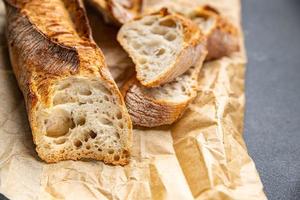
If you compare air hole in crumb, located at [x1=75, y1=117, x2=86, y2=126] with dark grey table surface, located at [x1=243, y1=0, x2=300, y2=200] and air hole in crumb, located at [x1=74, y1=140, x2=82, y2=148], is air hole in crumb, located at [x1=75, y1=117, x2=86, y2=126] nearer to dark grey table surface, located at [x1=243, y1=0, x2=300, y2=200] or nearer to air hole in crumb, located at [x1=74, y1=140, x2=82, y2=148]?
air hole in crumb, located at [x1=74, y1=140, x2=82, y2=148]

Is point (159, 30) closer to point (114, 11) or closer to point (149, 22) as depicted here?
point (149, 22)

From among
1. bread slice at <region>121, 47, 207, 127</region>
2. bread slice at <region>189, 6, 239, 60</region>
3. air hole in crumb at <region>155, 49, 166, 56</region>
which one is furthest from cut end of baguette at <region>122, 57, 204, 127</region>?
bread slice at <region>189, 6, 239, 60</region>

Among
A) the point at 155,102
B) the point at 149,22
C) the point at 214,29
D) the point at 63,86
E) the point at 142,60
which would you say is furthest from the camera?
the point at 214,29

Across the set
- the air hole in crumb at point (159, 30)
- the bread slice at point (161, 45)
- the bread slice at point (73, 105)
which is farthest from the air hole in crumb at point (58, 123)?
the air hole in crumb at point (159, 30)

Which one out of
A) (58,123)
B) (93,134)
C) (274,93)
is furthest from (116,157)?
(274,93)

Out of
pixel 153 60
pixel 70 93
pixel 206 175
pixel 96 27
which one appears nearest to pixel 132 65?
pixel 153 60

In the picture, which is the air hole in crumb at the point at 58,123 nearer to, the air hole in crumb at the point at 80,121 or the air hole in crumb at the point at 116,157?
the air hole in crumb at the point at 80,121
